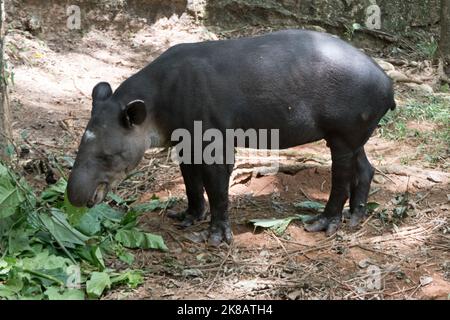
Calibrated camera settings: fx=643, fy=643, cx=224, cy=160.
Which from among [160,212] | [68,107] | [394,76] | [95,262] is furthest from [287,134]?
[394,76]

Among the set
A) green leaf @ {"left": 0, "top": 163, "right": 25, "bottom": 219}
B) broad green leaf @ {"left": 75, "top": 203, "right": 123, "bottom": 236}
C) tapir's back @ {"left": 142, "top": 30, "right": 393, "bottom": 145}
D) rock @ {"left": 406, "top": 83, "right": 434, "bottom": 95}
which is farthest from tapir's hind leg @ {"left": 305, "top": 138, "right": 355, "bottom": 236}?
rock @ {"left": 406, "top": 83, "right": 434, "bottom": 95}

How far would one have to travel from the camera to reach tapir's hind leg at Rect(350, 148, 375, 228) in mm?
6398

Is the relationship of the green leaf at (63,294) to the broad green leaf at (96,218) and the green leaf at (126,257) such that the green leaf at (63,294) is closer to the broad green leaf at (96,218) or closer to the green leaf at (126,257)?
the green leaf at (126,257)

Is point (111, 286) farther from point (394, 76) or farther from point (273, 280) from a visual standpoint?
point (394, 76)

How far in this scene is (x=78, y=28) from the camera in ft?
39.4

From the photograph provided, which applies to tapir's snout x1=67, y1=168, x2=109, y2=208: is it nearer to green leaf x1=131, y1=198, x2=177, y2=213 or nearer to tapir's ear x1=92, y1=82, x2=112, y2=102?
tapir's ear x1=92, y1=82, x2=112, y2=102

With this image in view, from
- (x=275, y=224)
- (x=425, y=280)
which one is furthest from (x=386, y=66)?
(x=425, y=280)

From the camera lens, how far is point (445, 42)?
11.4m

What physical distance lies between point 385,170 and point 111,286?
3.76 meters

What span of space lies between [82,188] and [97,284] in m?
0.86

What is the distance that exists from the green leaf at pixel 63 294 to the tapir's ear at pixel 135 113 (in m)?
1.50

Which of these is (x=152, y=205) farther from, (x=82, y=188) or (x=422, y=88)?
(x=422, y=88)

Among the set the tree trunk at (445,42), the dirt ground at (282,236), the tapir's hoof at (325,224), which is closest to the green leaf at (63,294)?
the dirt ground at (282,236)
